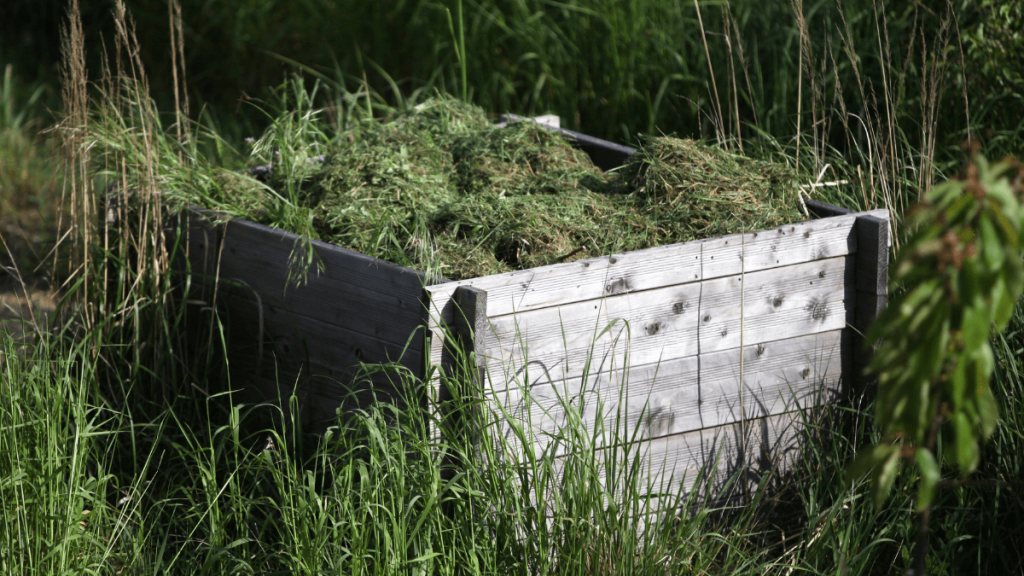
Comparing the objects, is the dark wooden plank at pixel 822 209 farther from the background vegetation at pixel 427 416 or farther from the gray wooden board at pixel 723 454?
the gray wooden board at pixel 723 454

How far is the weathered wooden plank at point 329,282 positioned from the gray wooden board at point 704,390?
34cm

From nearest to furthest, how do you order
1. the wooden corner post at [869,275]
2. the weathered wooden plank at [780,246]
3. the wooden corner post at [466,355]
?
1. the wooden corner post at [466,355]
2. the weathered wooden plank at [780,246]
3. the wooden corner post at [869,275]

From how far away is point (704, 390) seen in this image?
272 cm

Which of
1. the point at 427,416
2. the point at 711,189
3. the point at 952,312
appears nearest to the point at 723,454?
the point at 711,189

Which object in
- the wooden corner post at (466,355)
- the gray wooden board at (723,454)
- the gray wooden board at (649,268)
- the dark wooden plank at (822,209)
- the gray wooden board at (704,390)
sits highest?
the dark wooden plank at (822,209)

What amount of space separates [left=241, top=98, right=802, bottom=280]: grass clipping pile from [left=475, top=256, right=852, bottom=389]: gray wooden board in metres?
0.21

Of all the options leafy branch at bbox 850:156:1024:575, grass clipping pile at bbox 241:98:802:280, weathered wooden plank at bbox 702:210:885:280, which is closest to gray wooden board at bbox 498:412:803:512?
weathered wooden plank at bbox 702:210:885:280

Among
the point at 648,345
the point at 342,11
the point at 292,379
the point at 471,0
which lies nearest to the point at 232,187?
the point at 292,379

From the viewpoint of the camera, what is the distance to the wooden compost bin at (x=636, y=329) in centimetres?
247

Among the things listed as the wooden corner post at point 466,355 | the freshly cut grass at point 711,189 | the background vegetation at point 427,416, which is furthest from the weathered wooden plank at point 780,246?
the wooden corner post at point 466,355

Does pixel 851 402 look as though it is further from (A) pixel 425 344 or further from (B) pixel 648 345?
(A) pixel 425 344

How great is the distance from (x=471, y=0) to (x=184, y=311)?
8.97 ft

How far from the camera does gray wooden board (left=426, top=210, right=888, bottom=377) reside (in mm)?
2420

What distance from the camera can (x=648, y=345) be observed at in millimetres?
2631
